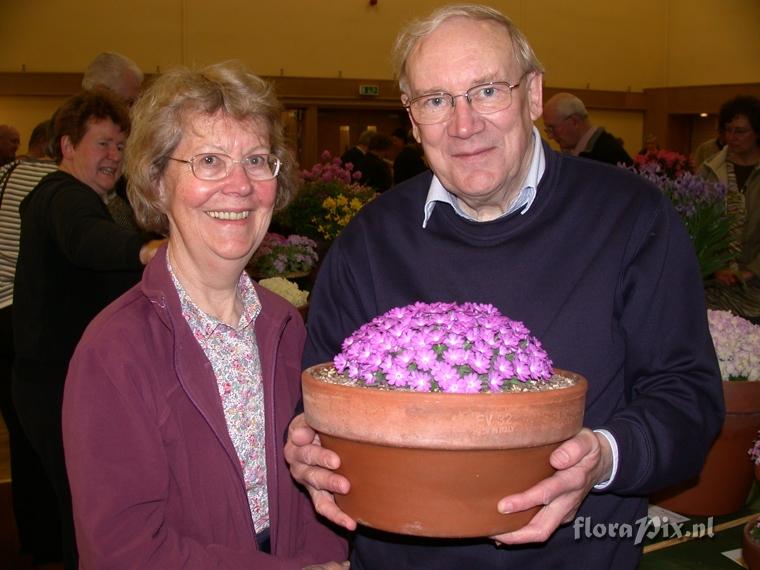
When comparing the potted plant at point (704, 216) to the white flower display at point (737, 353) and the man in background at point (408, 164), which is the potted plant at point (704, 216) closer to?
the white flower display at point (737, 353)

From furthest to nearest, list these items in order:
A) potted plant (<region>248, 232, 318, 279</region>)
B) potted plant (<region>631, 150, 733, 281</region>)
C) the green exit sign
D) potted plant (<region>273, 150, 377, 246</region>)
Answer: the green exit sign
potted plant (<region>273, 150, 377, 246</region>)
potted plant (<region>248, 232, 318, 279</region>)
potted plant (<region>631, 150, 733, 281</region>)

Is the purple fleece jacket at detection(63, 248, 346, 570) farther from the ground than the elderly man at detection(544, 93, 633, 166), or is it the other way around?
the elderly man at detection(544, 93, 633, 166)

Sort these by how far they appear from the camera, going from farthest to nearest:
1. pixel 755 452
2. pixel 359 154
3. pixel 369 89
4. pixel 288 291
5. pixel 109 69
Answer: pixel 369 89 → pixel 359 154 → pixel 109 69 → pixel 288 291 → pixel 755 452

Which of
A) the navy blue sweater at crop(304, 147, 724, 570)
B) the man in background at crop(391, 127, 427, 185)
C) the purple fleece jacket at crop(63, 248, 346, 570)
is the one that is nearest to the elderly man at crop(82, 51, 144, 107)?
the purple fleece jacket at crop(63, 248, 346, 570)

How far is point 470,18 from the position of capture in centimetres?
149

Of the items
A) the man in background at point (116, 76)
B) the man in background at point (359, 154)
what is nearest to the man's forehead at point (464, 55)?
the man in background at point (116, 76)

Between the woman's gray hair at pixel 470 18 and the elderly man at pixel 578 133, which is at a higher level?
the elderly man at pixel 578 133

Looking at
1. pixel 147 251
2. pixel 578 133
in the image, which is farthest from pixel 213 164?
pixel 578 133

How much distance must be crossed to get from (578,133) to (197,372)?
5.54 m

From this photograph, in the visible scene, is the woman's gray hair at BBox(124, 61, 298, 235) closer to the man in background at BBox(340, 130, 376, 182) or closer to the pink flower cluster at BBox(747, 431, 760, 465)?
the pink flower cluster at BBox(747, 431, 760, 465)

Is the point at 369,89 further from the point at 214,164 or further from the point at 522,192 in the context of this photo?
the point at 522,192

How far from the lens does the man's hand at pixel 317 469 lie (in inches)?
47.8

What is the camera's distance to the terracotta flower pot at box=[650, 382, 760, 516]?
1960 mm

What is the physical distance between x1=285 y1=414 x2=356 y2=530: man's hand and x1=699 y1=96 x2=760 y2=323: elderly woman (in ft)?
5.55
